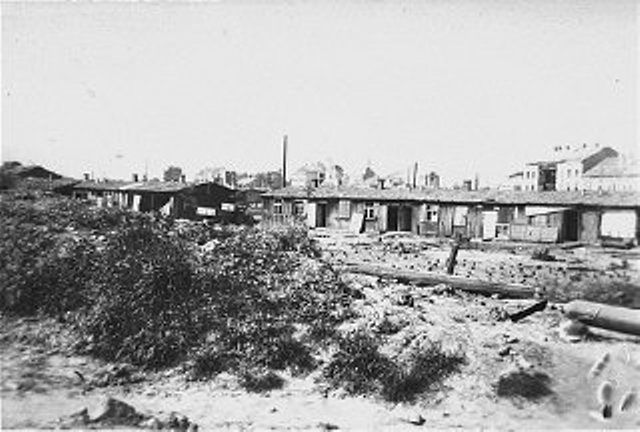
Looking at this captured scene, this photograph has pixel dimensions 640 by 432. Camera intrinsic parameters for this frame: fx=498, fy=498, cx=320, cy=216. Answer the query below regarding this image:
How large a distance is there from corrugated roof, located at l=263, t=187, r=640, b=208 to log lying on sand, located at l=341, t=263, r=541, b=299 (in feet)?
53.8

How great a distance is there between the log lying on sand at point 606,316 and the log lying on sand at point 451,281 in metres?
2.08

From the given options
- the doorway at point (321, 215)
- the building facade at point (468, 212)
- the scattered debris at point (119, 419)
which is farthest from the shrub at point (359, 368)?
the doorway at point (321, 215)

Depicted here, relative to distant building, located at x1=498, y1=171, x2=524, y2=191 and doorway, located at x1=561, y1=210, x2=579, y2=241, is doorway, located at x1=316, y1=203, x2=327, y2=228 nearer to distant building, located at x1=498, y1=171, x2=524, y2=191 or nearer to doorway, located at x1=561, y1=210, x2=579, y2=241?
doorway, located at x1=561, y1=210, x2=579, y2=241

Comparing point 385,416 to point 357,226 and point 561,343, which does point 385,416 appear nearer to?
point 561,343

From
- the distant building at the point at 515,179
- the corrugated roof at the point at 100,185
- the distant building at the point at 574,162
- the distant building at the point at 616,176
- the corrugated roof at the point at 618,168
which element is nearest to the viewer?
→ the corrugated roof at the point at 100,185

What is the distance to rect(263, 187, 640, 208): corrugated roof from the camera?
24922mm

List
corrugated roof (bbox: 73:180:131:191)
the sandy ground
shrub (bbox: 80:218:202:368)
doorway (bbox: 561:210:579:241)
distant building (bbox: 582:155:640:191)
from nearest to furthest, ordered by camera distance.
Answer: the sandy ground
shrub (bbox: 80:218:202:368)
doorway (bbox: 561:210:579:241)
corrugated roof (bbox: 73:180:131:191)
distant building (bbox: 582:155:640:191)

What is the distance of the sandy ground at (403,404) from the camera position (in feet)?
20.4

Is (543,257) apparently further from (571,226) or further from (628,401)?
(628,401)

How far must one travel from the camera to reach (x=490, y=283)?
36.2 feet

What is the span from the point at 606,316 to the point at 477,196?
2078cm

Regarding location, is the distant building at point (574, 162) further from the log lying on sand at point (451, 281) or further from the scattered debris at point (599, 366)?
the scattered debris at point (599, 366)

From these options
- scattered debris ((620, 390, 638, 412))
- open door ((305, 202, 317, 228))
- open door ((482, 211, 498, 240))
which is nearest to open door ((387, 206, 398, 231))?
open door ((305, 202, 317, 228))

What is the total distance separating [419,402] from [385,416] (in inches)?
23.9
